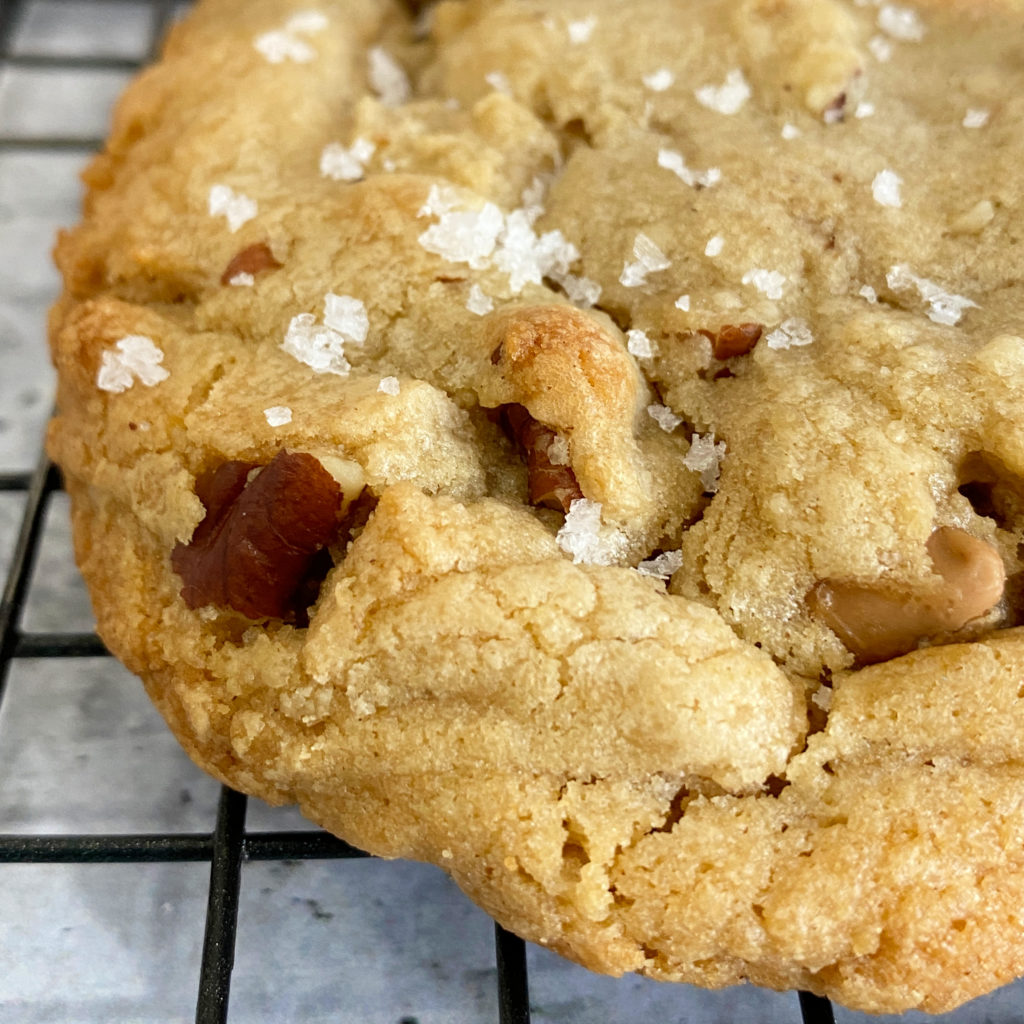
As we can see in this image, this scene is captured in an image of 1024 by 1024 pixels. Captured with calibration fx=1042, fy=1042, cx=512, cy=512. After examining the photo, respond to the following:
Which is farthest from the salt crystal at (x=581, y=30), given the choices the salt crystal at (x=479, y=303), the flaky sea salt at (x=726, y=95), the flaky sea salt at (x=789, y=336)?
the flaky sea salt at (x=789, y=336)

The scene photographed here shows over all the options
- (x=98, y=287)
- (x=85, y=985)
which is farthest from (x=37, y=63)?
(x=85, y=985)

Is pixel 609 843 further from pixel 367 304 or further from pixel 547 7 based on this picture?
pixel 547 7

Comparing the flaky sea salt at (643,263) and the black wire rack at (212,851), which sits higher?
the flaky sea salt at (643,263)

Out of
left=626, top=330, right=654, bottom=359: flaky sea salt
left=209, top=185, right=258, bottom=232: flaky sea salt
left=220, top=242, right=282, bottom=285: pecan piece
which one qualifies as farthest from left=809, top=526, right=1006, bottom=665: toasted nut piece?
left=209, top=185, right=258, bottom=232: flaky sea salt

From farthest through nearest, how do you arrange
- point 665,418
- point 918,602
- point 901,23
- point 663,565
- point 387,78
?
point 387,78 → point 901,23 → point 665,418 → point 663,565 → point 918,602

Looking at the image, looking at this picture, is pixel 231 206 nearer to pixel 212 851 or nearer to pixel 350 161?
pixel 350 161

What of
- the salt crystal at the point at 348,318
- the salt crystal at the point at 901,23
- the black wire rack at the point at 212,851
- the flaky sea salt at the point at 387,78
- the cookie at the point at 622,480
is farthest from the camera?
the flaky sea salt at the point at 387,78

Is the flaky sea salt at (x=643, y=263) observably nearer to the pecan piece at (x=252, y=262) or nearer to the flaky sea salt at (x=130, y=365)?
the pecan piece at (x=252, y=262)

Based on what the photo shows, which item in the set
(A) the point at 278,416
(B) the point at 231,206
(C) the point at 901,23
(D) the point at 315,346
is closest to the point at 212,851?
(A) the point at 278,416
